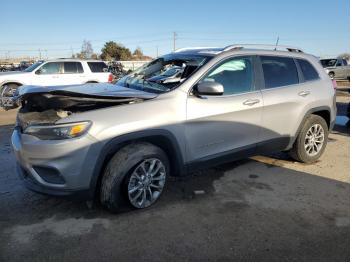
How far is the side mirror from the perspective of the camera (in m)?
4.11

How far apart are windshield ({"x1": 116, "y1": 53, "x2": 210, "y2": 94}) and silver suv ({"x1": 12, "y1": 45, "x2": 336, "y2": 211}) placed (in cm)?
2

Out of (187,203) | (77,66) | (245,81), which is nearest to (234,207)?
(187,203)

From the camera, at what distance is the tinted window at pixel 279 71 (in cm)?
506

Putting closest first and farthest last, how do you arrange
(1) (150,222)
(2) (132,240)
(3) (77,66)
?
(2) (132,240) < (1) (150,222) < (3) (77,66)

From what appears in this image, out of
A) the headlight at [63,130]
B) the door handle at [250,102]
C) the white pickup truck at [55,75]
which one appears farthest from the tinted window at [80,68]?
the headlight at [63,130]

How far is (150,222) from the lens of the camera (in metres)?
3.88

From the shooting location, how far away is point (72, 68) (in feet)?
48.9

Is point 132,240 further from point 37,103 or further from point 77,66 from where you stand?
point 77,66

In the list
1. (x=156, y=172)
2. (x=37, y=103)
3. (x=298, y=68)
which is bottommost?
(x=156, y=172)

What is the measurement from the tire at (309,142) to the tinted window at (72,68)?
36.8 ft

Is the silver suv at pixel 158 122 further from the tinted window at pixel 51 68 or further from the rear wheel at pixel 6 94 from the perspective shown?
the tinted window at pixel 51 68

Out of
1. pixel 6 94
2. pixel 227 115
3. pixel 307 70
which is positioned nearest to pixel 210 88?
pixel 227 115

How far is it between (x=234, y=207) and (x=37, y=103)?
100 inches

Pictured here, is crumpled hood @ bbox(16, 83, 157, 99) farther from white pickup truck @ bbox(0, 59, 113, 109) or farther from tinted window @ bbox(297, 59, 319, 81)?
white pickup truck @ bbox(0, 59, 113, 109)
